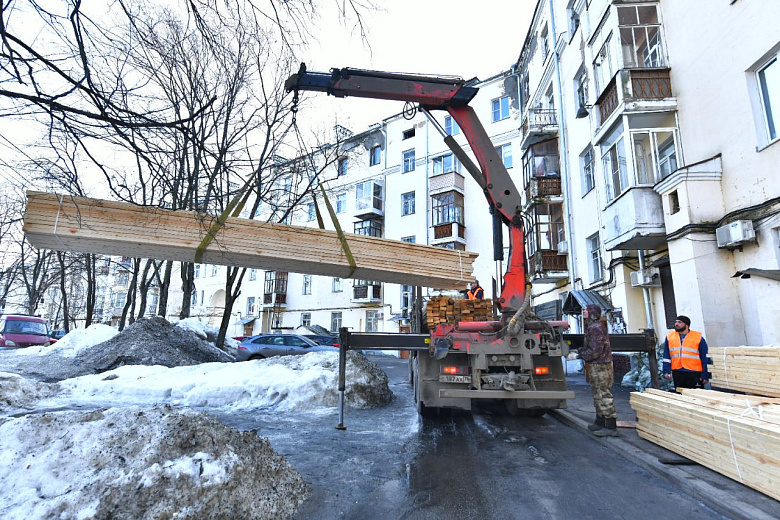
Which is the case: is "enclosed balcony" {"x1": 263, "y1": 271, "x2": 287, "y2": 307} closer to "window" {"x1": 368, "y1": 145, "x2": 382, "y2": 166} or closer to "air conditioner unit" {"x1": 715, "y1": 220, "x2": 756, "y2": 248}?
"window" {"x1": 368, "y1": 145, "x2": 382, "y2": 166}

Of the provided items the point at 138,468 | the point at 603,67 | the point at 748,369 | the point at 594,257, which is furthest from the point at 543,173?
the point at 138,468

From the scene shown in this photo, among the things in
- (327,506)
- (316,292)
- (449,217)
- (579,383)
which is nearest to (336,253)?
(327,506)

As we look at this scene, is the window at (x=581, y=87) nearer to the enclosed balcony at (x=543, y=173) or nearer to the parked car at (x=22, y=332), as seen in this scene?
the enclosed balcony at (x=543, y=173)

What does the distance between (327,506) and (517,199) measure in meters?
5.00

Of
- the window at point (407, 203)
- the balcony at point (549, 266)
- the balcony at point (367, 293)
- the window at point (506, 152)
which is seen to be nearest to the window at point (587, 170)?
the balcony at point (549, 266)

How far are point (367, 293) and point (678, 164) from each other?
74.3 ft

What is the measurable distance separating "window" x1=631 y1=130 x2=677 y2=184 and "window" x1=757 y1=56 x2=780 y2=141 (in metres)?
2.34

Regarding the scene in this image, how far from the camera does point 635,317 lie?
12953mm

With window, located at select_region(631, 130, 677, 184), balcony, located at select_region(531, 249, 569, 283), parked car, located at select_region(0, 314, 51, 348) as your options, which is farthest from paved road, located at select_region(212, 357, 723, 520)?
parked car, located at select_region(0, 314, 51, 348)

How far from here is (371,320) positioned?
102 ft

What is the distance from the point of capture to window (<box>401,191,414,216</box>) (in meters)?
30.9

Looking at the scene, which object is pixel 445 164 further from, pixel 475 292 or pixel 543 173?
pixel 475 292

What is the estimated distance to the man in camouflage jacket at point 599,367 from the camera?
5.89m

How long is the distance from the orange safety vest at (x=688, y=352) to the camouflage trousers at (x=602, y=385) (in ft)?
4.91
